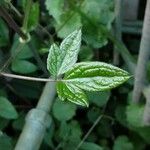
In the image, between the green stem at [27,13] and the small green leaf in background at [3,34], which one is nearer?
the green stem at [27,13]

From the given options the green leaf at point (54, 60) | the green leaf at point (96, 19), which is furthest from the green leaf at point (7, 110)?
the green leaf at point (54, 60)

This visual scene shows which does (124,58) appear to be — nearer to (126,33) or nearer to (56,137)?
(126,33)

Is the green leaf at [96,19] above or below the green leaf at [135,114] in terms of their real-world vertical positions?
above

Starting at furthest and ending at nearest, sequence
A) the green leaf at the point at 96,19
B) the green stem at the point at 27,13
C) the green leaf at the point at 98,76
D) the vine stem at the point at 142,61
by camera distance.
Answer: the green leaf at the point at 96,19 → the vine stem at the point at 142,61 → the green stem at the point at 27,13 → the green leaf at the point at 98,76

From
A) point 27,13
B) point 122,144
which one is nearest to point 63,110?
point 122,144

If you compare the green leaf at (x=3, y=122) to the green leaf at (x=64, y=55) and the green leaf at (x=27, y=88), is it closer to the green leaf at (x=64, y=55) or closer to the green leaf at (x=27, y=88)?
the green leaf at (x=27, y=88)

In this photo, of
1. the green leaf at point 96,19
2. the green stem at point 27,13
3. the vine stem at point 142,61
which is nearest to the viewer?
the green stem at point 27,13

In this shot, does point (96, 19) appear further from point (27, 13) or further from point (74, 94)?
point (74, 94)
